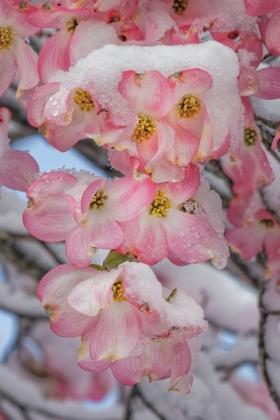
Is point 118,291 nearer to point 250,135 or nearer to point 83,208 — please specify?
point 83,208

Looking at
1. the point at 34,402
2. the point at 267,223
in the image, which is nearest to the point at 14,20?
the point at 267,223

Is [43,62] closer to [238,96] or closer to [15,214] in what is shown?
[238,96]

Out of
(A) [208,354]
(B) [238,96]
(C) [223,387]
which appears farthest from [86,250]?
(A) [208,354]

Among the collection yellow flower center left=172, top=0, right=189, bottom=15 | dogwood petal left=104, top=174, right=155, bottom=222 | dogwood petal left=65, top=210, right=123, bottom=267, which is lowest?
dogwood petal left=65, top=210, right=123, bottom=267

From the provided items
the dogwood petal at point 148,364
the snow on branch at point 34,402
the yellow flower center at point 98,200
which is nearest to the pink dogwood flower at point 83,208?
the yellow flower center at point 98,200

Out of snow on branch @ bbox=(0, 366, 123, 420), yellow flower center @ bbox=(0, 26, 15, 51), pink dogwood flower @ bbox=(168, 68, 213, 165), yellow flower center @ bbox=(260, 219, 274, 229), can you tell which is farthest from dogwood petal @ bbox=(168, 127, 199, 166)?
snow on branch @ bbox=(0, 366, 123, 420)

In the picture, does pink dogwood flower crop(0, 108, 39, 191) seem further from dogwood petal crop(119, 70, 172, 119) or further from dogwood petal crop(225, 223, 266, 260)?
dogwood petal crop(225, 223, 266, 260)

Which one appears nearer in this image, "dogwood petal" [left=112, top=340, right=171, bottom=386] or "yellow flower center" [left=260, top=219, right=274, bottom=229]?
"dogwood petal" [left=112, top=340, right=171, bottom=386]
